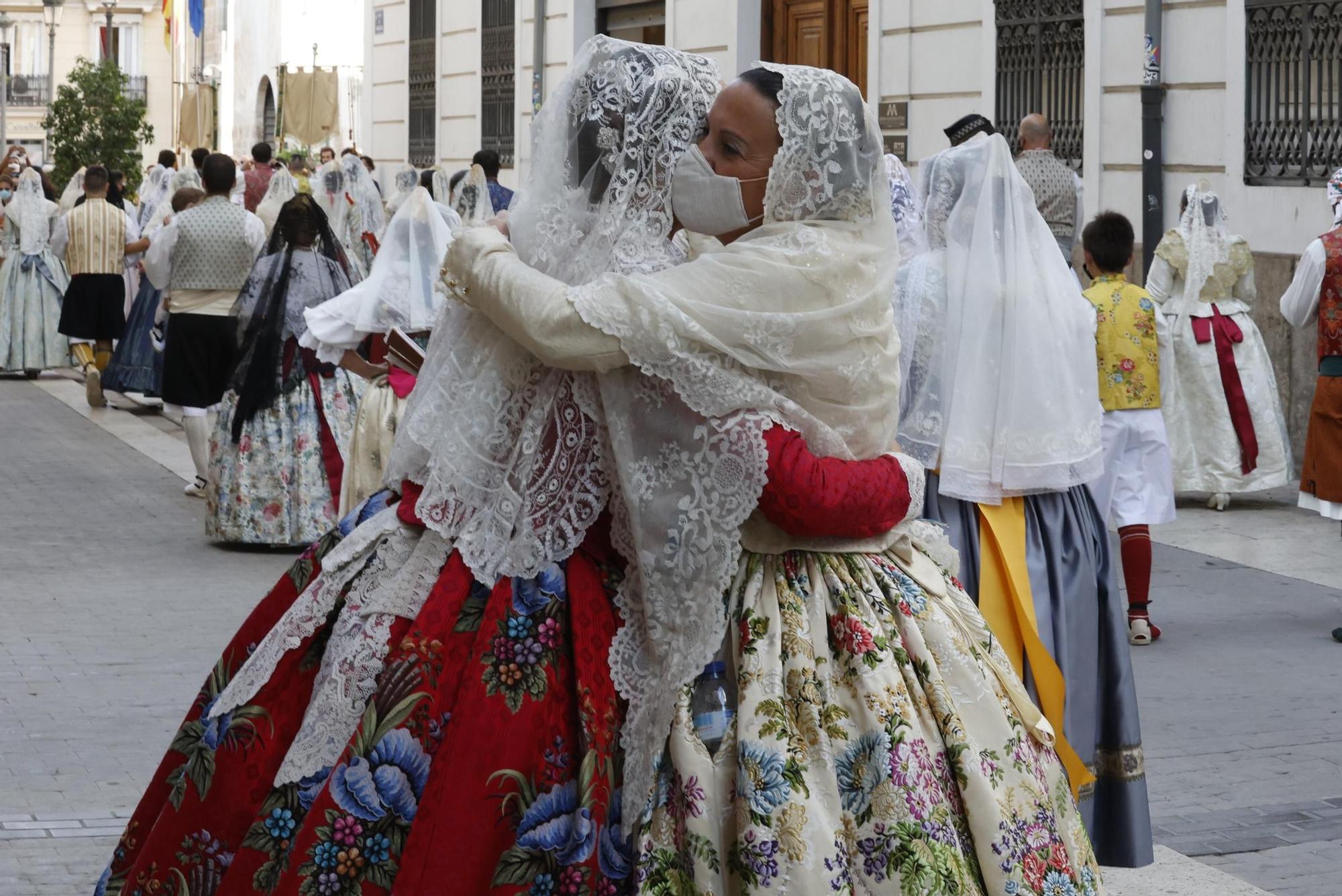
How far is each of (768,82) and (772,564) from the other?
2.37 ft

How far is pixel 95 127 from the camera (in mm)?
30406

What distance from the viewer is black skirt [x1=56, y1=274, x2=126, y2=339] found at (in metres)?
16.5

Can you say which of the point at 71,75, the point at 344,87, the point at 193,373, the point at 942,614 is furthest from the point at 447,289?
the point at 344,87

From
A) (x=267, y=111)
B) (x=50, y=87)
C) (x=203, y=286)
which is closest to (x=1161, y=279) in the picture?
(x=203, y=286)

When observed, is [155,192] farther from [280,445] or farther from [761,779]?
[761,779]

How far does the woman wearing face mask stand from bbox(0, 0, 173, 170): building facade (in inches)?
2252

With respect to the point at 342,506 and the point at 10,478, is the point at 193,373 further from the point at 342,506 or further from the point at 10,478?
the point at 342,506

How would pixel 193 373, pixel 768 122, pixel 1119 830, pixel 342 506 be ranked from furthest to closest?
pixel 193 373, pixel 342 506, pixel 1119 830, pixel 768 122

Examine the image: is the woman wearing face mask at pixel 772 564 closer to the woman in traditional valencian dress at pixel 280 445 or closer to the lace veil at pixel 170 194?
the woman in traditional valencian dress at pixel 280 445

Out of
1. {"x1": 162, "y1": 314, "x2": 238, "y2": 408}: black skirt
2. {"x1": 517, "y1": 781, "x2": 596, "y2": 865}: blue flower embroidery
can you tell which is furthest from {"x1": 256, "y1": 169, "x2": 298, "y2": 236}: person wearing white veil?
{"x1": 517, "y1": 781, "x2": 596, "y2": 865}: blue flower embroidery

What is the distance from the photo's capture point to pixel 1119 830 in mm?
4637

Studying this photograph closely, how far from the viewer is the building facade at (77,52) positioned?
2292 inches

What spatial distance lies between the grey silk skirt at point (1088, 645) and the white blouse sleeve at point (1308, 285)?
3.89 meters

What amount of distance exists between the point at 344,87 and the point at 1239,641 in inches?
1201
